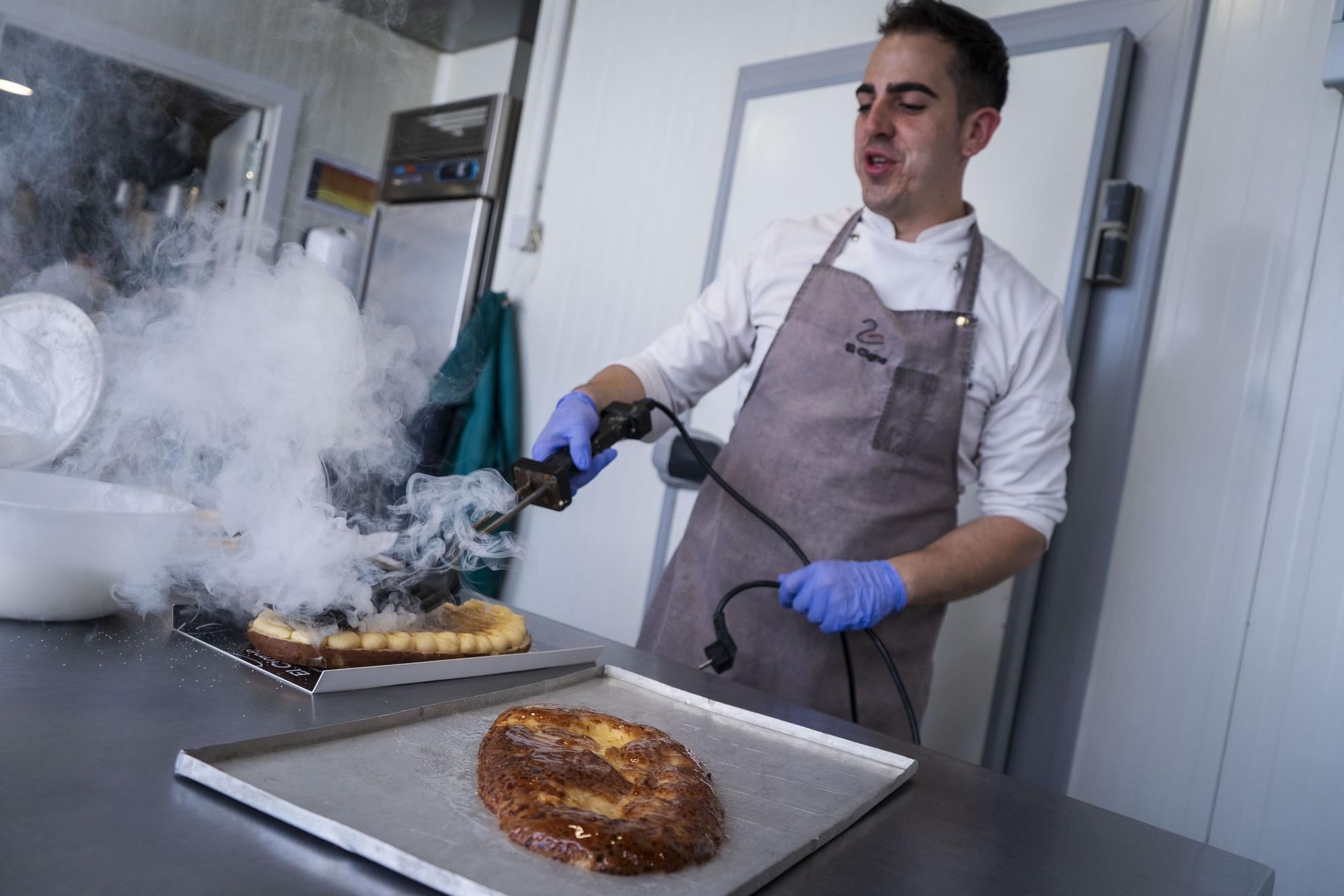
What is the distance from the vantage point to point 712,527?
1.87 metres

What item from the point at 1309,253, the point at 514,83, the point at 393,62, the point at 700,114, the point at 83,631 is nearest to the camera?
the point at 83,631

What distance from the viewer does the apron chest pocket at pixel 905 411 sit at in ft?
5.71

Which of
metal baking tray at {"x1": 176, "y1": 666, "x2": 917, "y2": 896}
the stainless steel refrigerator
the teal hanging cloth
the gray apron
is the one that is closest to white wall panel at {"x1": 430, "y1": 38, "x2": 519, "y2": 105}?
the stainless steel refrigerator

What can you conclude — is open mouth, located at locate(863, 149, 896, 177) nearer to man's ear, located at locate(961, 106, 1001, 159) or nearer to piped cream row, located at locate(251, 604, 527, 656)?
man's ear, located at locate(961, 106, 1001, 159)

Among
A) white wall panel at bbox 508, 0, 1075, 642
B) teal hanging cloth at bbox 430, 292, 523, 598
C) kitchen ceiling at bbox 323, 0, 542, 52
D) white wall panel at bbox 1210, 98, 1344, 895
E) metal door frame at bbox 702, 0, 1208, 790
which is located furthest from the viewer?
kitchen ceiling at bbox 323, 0, 542, 52

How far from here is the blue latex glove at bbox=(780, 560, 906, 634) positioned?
1565 mm

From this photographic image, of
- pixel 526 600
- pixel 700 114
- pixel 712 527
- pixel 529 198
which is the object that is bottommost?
pixel 526 600

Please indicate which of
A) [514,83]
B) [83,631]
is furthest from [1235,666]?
[514,83]

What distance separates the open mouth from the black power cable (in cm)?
60

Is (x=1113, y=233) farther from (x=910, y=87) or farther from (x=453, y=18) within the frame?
(x=453, y=18)

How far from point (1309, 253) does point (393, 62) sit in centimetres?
407

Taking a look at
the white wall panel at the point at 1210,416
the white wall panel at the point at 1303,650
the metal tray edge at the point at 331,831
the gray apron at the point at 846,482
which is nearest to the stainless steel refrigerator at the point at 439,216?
the gray apron at the point at 846,482

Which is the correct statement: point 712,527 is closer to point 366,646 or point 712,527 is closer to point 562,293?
point 366,646

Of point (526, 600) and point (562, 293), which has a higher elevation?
point (562, 293)
